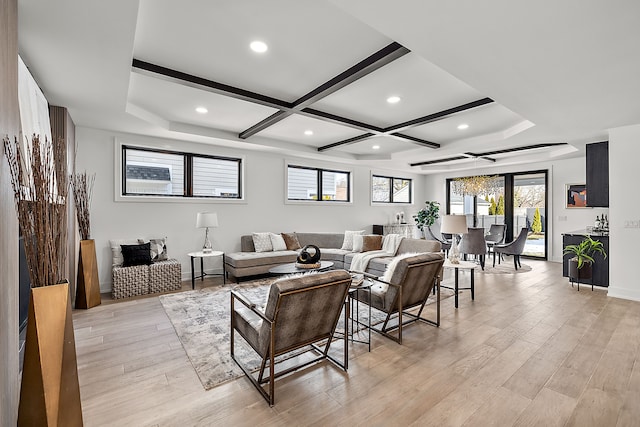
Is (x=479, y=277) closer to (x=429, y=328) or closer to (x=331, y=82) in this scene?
(x=429, y=328)

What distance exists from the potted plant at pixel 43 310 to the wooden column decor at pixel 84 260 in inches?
112

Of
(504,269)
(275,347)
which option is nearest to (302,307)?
(275,347)

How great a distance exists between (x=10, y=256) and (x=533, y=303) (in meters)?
5.41

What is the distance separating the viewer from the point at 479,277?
585 centimetres

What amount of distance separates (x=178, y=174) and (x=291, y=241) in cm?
256

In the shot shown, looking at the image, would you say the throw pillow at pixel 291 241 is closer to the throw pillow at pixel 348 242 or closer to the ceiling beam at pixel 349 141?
the throw pillow at pixel 348 242

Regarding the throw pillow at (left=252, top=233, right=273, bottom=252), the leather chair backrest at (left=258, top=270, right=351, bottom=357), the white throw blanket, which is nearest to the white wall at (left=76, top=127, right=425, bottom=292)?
the throw pillow at (left=252, top=233, right=273, bottom=252)

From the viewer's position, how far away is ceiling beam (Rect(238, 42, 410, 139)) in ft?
8.84

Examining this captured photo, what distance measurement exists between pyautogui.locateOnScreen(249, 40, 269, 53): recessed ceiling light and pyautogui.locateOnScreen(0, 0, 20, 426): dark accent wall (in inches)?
60.2

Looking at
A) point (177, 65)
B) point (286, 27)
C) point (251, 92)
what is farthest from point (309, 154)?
point (286, 27)

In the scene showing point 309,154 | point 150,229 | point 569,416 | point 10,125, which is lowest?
point 569,416

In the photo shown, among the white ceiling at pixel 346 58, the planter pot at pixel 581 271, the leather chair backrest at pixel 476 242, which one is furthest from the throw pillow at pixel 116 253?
the planter pot at pixel 581 271

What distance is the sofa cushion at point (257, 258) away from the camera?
541cm

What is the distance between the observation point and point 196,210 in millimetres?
5809
